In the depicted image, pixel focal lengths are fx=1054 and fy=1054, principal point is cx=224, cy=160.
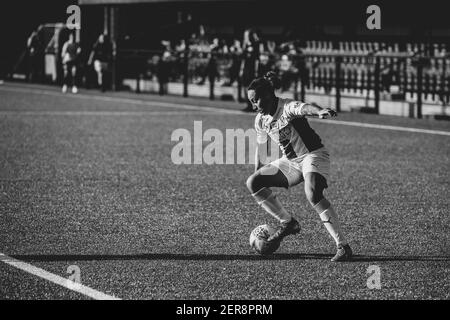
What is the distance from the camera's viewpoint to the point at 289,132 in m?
8.43

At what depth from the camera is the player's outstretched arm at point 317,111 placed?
7.77 m

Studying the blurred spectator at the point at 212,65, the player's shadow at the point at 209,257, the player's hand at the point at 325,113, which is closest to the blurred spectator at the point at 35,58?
the blurred spectator at the point at 212,65

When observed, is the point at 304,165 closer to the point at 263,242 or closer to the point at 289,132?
the point at 289,132

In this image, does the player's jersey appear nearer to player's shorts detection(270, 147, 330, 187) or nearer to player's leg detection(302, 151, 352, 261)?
player's shorts detection(270, 147, 330, 187)

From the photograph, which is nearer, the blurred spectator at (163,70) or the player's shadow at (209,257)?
the player's shadow at (209,257)

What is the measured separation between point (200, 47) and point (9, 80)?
11737mm

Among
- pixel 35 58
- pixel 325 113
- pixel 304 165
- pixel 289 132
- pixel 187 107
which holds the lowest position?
pixel 187 107

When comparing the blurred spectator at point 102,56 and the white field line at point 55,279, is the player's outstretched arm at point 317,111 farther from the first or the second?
the blurred spectator at point 102,56

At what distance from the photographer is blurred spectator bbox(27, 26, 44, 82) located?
39156 mm

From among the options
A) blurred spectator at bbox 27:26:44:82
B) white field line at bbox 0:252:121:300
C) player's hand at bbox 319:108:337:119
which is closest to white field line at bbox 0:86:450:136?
blurred spectator at bbox 27:26:44:82

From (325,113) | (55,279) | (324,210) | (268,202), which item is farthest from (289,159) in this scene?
(55,279)

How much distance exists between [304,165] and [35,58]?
32.9 m

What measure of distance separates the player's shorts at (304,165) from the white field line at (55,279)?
204cm

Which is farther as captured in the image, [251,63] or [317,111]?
[251,63]
